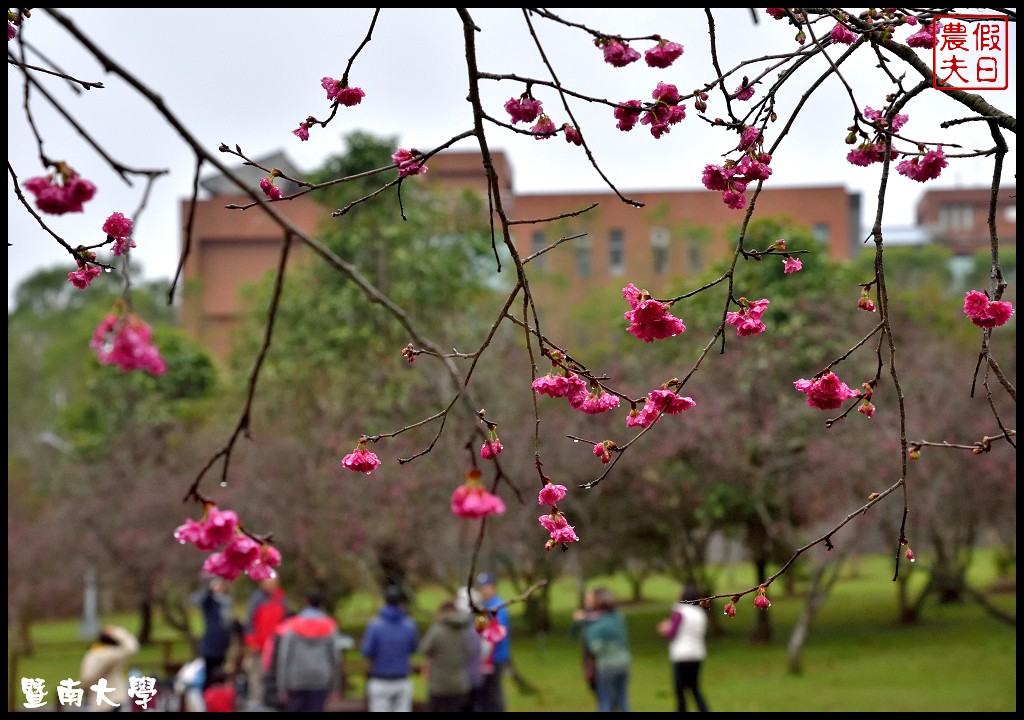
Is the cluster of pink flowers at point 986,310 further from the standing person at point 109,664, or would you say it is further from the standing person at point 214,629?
the standing person at point 214,629

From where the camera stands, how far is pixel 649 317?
2.76 m

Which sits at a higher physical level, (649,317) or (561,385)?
(649,317)

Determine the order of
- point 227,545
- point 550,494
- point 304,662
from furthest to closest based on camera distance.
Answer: point 304,662 → point 550,494 → point 227,545

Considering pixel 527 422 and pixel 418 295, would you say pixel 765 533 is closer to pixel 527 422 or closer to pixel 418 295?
pixel 527 422

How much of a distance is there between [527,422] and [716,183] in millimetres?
13654

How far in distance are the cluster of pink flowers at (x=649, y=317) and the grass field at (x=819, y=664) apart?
348 inches

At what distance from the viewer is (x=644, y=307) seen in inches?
108

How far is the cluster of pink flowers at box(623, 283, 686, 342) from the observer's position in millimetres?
2730

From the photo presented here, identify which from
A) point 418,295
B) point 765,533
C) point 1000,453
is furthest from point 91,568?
point 1000,453

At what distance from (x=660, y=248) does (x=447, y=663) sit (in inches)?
1206

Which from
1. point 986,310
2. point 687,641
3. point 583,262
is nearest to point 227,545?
point 986,310

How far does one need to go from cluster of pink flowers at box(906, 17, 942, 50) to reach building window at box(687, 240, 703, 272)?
108 feet

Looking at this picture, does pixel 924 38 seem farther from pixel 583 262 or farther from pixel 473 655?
pixel 583 262

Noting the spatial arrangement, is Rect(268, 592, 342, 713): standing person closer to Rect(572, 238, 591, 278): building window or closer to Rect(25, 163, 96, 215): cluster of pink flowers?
Rect(25, 163, 96, 215): cluster of pink flowers
